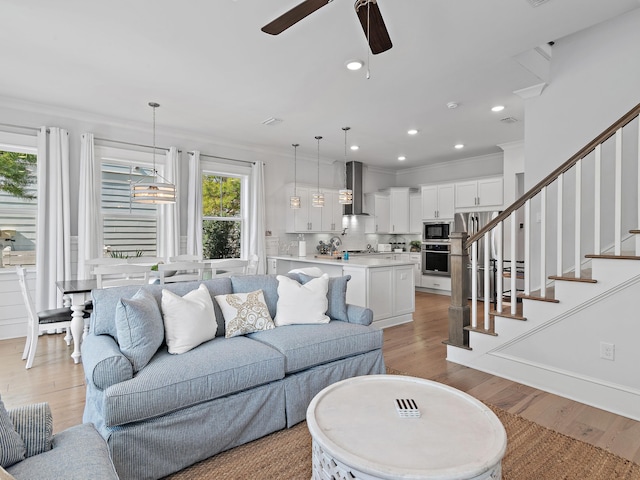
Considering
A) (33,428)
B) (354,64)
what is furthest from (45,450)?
(354,64)

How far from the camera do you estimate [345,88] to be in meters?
4.04

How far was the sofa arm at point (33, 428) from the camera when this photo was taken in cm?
134

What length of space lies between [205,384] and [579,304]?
9.07 ft

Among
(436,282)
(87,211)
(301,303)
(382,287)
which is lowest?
(436,282)

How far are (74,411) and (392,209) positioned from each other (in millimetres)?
7114

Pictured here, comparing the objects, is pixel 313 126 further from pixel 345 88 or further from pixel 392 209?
pixel 392 209

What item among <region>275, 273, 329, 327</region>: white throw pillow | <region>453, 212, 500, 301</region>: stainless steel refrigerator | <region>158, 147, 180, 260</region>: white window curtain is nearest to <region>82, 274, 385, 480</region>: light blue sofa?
<region>275, 273, 329, 327</region>: white throw pillow

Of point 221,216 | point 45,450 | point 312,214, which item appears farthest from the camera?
point 312,214

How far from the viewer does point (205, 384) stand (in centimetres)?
202

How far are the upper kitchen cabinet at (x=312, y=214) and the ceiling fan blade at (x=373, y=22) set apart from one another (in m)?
4.77

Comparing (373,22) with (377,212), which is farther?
(377,212)

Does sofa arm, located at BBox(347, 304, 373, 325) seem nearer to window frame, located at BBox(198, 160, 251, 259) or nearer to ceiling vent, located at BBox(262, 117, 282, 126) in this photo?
ceiling vent, located at BBox(262, 117, 282, 126)

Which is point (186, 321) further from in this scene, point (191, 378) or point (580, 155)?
point (580, 155)

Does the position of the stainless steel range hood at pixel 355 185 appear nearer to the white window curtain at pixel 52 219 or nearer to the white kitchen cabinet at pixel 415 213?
the white kitchen cabinet at pixel 415 213
